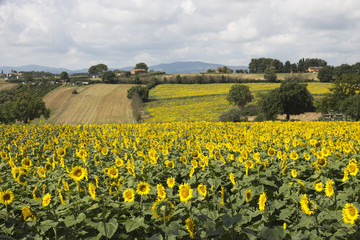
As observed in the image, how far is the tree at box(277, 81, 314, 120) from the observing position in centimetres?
5556

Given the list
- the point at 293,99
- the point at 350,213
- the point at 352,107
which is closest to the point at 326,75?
the point at 293,99

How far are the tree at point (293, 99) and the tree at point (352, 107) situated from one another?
299 inches

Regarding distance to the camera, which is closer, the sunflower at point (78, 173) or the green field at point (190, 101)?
the sunflower at point (78, 173)

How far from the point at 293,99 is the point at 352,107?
11.3 metres

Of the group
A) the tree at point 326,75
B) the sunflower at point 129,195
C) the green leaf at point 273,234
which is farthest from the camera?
the tree at point 326,75

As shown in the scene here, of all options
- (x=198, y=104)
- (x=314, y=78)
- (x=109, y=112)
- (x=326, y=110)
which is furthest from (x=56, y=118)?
(x=314, y=78)

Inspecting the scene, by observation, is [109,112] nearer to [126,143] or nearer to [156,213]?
[126,143]

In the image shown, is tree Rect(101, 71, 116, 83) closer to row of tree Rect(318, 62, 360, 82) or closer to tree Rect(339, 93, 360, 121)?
row of tree Rect(318, 62, 360, 82)

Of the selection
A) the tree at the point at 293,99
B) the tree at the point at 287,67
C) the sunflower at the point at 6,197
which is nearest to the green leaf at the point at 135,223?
the sunflower at the point at 6,197

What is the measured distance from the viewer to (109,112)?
258ft

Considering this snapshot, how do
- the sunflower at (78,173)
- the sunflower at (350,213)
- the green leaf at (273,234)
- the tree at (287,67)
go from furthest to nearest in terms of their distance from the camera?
the tree at (287,67) → the sunflower at (78,173) → the sunflower at (350,213) → the green leaf at (273,234)

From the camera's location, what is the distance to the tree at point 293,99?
5556 centimetres

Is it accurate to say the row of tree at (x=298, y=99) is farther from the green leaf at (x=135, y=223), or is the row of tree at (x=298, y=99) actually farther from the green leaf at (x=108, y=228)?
the green leaf at (x=108, y=228)

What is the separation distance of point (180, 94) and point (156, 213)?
96.3 metres
